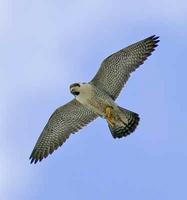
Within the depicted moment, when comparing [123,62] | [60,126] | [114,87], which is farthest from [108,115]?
[60,126]

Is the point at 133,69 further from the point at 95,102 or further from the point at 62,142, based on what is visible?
the point at 62,142

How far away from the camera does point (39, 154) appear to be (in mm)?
22797

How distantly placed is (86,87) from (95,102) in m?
0.42

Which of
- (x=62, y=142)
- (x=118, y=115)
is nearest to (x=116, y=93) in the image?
(x=118, y=115)

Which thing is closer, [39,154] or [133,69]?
[133,69]

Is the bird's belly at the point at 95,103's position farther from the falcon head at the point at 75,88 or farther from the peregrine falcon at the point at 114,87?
the falcon head at the point at 75,88

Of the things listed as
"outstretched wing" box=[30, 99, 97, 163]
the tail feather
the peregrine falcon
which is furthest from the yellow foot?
"outstretched wing" box=[30, 99, 97, 163]

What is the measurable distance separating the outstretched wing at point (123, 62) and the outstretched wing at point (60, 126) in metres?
1.21

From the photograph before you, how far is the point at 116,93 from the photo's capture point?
21.7 meters

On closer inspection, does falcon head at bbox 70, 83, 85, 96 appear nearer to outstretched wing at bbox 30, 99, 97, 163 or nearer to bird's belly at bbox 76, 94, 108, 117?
bird's belly at bbox 76, 94, 108, 117

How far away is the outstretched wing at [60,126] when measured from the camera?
22.6 m

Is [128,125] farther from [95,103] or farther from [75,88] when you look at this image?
[75,88]

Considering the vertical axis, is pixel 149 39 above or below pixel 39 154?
above

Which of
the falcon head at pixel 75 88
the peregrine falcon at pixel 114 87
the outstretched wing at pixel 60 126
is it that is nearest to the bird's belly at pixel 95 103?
the peregrine falcon at pixel 114 87
